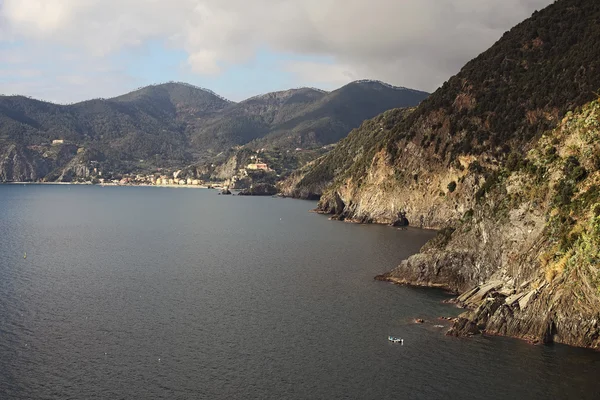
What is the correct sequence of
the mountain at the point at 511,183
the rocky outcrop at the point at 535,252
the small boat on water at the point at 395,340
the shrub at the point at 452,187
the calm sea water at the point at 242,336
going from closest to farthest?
the calm sea water at the point at 242,336 < the rocky outcrop at the point at 535,252 < the small boat on water at the point at 395,340 < the mountain at the point at 511,183 < the shrub at the point at 452,187

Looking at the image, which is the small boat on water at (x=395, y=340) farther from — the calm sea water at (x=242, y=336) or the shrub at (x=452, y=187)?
the shrub at (x=452, y=187)

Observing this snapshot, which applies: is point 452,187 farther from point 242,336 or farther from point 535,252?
point 242,336

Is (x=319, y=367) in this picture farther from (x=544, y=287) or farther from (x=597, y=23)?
(x=597, y=23)

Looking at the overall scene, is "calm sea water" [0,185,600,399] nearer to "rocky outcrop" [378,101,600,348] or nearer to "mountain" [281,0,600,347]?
"rocky outcrop" [378,101,600,348]

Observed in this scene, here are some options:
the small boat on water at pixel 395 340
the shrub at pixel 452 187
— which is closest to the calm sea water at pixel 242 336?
the small boat on water at pixel 395 340

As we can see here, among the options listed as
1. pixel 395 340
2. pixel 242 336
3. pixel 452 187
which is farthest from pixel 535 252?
pixel 452 187

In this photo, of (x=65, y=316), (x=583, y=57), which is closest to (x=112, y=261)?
(x=65, y=316)
